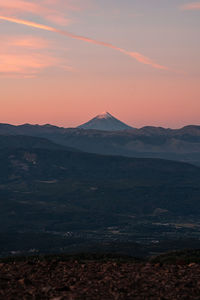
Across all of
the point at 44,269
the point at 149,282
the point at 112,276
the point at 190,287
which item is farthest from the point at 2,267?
the point at 190,287

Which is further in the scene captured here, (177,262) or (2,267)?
(177,262)

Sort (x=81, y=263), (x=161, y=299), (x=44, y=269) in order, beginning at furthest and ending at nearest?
(x=81, y=263)
(x=44, y=269)
(x=161, y=299)

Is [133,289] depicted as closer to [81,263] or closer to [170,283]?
[170,283]

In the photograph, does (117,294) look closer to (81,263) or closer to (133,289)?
(133,289)

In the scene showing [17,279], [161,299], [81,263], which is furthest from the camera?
[81,263]
